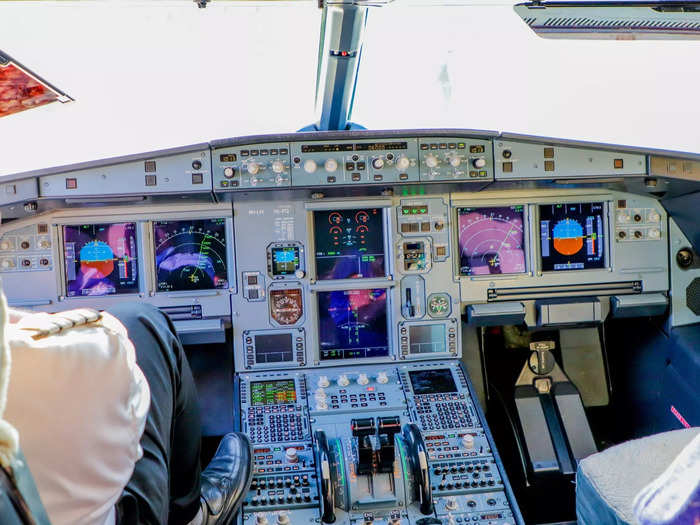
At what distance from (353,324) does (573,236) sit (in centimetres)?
125

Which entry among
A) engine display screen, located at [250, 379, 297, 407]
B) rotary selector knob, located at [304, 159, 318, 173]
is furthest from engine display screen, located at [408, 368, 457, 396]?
rotary selector knob, located at [304, 159, 318, 173]

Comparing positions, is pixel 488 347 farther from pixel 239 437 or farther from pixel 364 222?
pixel 239 437

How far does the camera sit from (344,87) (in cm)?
341

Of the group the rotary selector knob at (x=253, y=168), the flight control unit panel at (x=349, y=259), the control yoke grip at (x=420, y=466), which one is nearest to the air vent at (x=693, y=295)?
the flight control unit panel at (x=349, y=259)

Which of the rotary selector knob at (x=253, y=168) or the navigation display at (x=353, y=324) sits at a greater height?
the rotary selector knob at (x=253, y=168)

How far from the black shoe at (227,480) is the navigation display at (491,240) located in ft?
4.78

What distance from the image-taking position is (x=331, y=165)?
3.26 metres

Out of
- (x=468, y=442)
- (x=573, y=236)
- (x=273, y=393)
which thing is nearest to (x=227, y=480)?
(x=273, y=393)

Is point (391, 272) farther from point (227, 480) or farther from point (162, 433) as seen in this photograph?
point (162, 433)

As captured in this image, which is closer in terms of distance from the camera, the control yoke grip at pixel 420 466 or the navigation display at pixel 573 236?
the control yoke grip at pixel 420 466

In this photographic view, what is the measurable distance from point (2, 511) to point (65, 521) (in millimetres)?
371

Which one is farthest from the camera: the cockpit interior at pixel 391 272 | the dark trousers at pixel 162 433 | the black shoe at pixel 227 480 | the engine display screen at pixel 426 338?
the engine display screen at pixel 426 338

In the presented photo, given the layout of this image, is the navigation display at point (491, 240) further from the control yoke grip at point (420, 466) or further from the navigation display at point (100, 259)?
the navigation display at point (100, 259)

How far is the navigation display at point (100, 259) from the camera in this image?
3453mm
